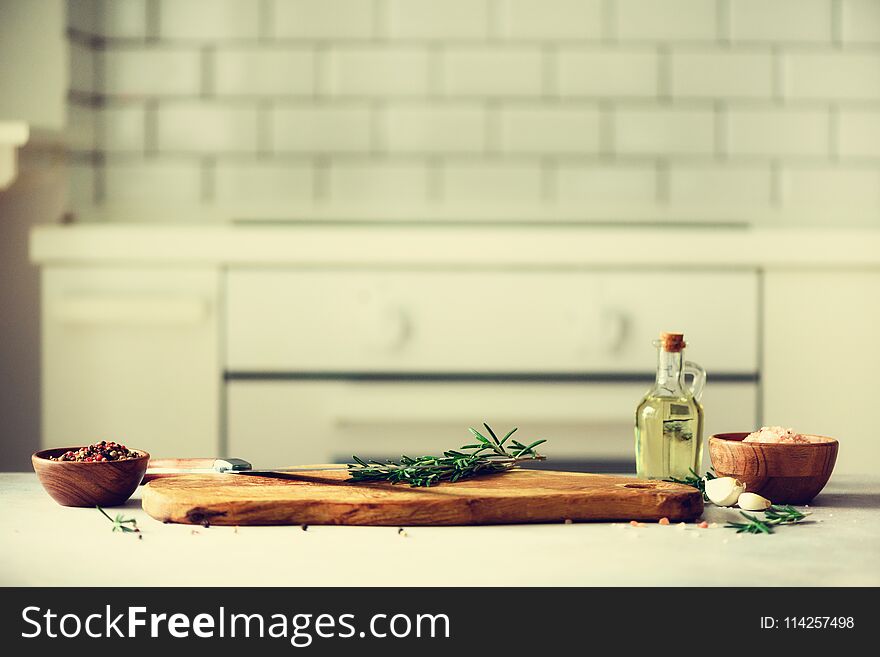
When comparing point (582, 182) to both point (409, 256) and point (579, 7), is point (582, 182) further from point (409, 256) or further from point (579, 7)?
point (409, 256)

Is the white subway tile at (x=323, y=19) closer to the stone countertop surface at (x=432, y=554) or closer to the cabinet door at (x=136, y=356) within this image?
the cabinet door at (x=136, y=356)

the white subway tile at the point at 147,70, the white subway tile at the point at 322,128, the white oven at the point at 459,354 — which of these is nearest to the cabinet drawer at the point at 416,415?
the white oven at the point at 459,354

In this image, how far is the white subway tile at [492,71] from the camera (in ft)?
8.41

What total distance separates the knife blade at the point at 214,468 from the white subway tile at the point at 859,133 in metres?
1.98

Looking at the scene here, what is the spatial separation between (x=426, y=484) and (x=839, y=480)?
457mm

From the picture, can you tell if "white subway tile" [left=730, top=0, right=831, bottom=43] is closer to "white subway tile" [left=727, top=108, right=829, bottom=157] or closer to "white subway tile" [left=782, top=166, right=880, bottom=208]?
"white subway tile" [left=727, top=108, right=829, bottom=157]

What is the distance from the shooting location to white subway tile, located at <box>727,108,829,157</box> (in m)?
2.55

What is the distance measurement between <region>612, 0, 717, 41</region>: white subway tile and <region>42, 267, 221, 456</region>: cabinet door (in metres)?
1.29

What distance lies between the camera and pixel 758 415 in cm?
188

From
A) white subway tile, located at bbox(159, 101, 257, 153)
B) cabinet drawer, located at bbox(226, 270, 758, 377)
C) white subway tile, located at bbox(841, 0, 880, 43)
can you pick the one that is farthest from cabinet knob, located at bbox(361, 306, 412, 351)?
white subway tile, located at bbox(841, 0, 880, 43)

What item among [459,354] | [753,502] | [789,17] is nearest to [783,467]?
[753,502]

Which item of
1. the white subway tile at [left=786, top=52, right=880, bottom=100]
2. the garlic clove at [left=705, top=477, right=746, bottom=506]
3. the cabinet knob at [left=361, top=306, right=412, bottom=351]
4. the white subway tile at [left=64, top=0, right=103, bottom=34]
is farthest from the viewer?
the white subway tile at [left=786, top=52, right=880, bottom=100]

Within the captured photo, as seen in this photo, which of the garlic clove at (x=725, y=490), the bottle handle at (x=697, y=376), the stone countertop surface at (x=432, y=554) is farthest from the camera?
the bottle handle at (x=697, y=376)

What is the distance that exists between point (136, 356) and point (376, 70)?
1057 mm
